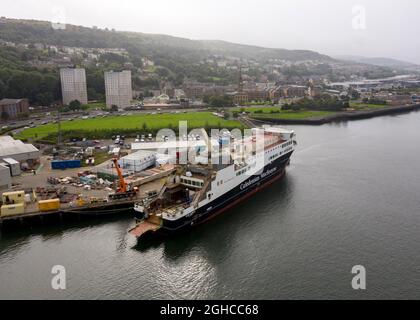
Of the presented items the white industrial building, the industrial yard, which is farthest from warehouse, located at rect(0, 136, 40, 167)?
the white industrial building

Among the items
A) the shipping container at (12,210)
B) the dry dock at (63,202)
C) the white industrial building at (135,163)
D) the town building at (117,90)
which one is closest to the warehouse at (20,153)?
the dry dock at (63,202)

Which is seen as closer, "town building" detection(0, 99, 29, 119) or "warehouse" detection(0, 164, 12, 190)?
"warehouse" detection(0, 164, 12, 190)

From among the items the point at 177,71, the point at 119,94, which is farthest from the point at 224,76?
the point at 119,94

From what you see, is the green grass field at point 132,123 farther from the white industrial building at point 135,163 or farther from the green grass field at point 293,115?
the white industrial building at point 135,163

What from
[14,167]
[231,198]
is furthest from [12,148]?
[231,198]

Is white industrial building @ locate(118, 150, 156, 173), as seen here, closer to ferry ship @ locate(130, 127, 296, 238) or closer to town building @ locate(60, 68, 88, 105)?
ferry ship @ locate(130, 127, 296, 238)
